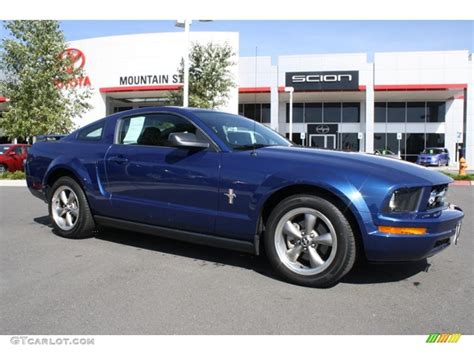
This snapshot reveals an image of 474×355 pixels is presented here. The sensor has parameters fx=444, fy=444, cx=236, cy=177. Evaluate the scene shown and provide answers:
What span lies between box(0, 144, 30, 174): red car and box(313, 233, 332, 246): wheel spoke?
62.2 ft

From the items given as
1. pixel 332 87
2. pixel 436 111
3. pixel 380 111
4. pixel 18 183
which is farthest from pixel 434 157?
pixel 18 183

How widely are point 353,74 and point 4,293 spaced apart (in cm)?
3088

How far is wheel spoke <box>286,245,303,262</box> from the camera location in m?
3.86

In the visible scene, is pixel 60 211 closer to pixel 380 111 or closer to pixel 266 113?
pixel 266 113

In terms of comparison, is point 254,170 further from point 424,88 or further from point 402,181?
point 424,88

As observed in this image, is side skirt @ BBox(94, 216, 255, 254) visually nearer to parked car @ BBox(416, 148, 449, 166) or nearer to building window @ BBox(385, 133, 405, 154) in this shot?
parked car @ BBox(416, 148, 449, 166)

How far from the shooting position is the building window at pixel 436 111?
117 feet

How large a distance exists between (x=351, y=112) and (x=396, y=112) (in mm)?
3587

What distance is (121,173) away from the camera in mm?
4855

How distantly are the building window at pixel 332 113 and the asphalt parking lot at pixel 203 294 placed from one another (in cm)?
3192

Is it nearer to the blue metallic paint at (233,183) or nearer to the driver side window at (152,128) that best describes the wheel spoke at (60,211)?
the blue metallic paint at (233,183)

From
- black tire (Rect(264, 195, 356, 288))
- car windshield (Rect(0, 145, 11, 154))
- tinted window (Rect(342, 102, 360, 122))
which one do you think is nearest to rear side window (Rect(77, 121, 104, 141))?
black tire (Rect(264, 195, 356, 288))

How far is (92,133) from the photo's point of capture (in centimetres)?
539
